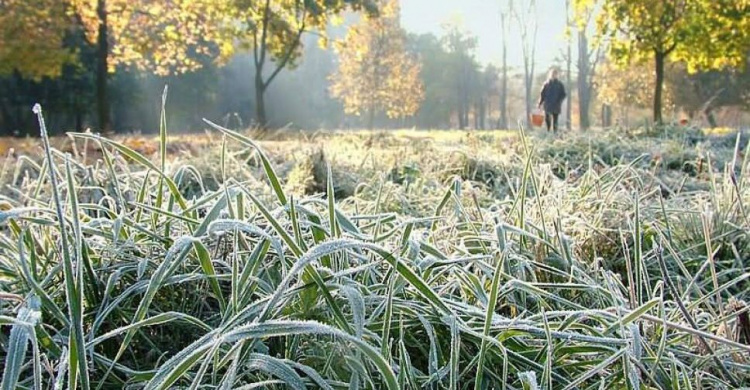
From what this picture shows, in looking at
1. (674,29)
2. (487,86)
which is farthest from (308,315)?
(487,86)

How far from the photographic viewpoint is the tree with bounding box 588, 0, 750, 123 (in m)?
13.4

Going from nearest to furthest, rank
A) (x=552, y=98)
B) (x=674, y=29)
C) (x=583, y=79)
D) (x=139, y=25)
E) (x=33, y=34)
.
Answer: (x=552, y=98) → (x=33, y=34) → (x=674, y=29) → (x=139, y=25) → (x=583, y=79)

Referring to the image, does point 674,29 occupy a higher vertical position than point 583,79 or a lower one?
lower

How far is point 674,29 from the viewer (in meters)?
13.5

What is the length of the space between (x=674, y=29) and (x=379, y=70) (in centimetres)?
1905

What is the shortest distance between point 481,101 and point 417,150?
3984cm

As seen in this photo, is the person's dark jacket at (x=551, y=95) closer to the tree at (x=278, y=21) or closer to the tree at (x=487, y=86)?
the tree at (x=278, y=21)

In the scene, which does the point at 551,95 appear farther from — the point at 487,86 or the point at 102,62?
the point at 487,86

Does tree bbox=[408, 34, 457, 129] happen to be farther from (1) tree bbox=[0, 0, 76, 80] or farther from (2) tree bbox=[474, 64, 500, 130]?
(1) tree bbox=[0, 0, 76, 80]

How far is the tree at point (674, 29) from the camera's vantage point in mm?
13375

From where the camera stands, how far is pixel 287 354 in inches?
23.7

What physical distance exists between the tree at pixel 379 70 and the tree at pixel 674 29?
16235 mm

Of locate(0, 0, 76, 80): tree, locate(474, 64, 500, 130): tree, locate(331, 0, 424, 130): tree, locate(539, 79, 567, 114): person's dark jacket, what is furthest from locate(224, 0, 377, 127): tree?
locate(474, 64, 500, 130): tree

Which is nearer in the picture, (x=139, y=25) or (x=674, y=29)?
(x=674, y=29)
